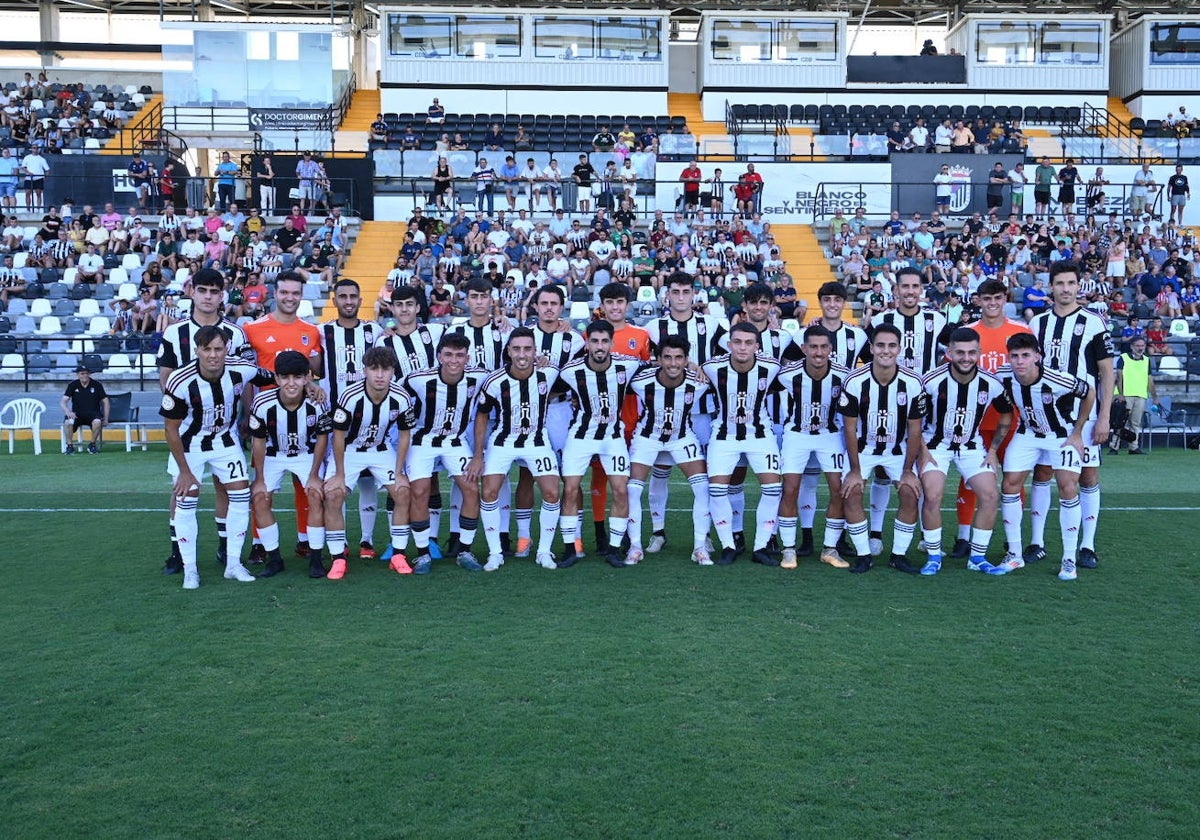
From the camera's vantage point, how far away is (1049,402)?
8.05 m

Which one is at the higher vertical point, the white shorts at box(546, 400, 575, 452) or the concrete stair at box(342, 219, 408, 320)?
the concrete stair at box(342, 219, 408, 320)

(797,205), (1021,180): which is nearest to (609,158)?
(797,205)

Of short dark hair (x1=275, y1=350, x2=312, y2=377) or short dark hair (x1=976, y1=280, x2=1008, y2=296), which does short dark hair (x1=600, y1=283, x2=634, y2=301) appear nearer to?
short dark hair (x1=275, y1=350, x2=312, y2=377)

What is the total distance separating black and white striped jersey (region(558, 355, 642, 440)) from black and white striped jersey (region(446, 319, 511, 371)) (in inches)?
23.2

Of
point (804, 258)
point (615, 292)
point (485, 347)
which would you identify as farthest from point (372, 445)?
point (804, 258)

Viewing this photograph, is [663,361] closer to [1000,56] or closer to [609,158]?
[609,158]

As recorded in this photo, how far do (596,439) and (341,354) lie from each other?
1.82m

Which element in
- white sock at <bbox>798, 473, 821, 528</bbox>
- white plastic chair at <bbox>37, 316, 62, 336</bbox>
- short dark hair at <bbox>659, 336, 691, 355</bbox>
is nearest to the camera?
short dark hair at <bbox>659, 336, 691, 355</bbox>

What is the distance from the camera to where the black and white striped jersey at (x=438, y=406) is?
8250 mm

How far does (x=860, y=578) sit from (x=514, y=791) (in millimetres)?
4019

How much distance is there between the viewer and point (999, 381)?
810cm

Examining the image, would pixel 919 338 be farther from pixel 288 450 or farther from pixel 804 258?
pixel 804 258

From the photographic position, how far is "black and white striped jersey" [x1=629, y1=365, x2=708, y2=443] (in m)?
8.33

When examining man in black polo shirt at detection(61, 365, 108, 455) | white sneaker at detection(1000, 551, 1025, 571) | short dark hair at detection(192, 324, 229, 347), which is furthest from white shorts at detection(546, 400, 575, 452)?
man in black polo shirt at detection(61, 365, 108, 455)
